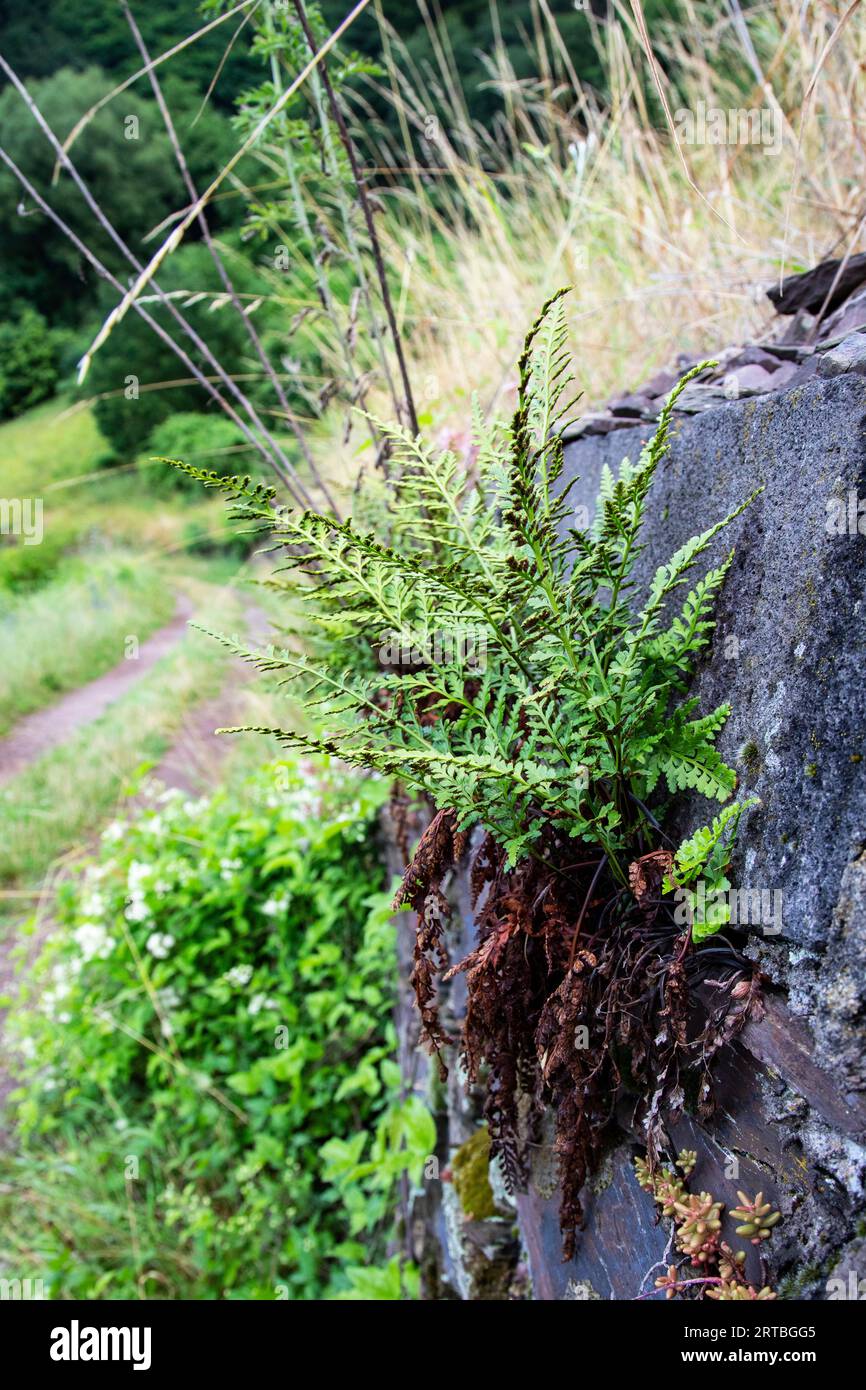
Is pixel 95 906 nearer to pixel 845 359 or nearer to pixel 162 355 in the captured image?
pixel 845 359

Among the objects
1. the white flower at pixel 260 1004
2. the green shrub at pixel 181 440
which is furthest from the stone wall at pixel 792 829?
the green shrub at pixel 181 440

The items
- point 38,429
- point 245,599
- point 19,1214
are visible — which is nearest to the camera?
point 19,1214

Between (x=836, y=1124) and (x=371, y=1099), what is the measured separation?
2.44 meters

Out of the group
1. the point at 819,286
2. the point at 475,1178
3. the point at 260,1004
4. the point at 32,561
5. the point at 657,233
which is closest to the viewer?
the point at 819,286

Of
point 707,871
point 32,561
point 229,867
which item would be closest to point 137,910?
point 229,867

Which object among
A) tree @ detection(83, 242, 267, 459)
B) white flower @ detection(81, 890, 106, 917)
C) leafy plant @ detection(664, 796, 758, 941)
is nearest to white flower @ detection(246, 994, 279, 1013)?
white flower @ detection(81, 890, 106, 917)

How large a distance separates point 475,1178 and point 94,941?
2.04 meters

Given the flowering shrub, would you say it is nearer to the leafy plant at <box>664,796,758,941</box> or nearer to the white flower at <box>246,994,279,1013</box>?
the white flower at <box>246,994,279,1013</box>

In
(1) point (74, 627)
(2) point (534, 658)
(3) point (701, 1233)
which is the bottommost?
(3) point (701, 1233)

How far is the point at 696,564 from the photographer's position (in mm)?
1291

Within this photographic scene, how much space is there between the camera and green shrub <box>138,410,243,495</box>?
13938 mm

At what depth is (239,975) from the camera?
3221 millimetres

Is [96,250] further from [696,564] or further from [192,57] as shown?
[696,564]
